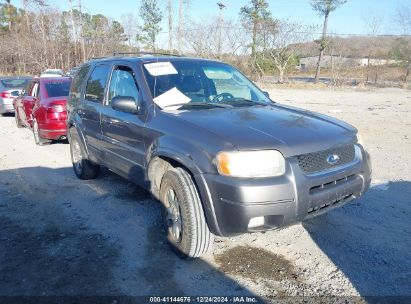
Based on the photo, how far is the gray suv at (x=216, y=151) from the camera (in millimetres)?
2861

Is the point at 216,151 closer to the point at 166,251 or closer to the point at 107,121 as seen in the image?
the point at 166,251

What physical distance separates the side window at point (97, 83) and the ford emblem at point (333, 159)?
2980mm

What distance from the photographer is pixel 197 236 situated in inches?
125

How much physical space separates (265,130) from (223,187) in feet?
2.20

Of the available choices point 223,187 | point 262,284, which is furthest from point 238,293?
point 223,187

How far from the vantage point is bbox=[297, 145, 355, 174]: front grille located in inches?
118

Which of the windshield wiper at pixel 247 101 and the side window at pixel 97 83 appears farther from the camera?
the side window at pixel 97 83

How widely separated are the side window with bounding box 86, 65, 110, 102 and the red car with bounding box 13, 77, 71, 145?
Answer: 278cm

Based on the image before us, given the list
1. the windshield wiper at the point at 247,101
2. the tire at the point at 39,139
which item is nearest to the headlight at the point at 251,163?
the windshield wiper at the point at 247,101

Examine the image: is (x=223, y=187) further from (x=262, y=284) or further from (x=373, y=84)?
(x=373, y=84)

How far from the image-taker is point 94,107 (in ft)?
16.0

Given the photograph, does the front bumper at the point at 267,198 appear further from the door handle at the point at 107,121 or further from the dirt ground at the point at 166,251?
the door handle at the point at 107,121

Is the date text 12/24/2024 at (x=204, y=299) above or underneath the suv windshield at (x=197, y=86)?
underneath

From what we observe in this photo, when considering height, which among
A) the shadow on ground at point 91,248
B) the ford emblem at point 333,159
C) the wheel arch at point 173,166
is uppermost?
the ford emblem at point 333,159
